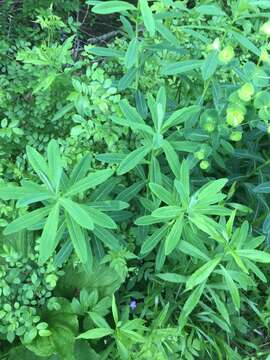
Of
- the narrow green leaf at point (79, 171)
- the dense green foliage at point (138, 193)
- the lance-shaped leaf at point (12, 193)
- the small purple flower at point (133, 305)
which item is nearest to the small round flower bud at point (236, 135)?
the dense green foliage at point (138, 193)

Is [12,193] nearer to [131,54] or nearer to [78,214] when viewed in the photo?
[78,214]

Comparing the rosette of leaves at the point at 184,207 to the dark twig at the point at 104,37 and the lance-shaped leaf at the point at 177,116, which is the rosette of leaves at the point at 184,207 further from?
the dark twig at the point at 104,37

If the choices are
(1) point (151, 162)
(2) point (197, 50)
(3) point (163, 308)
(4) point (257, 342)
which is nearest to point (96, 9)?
(1) point (151, 162)

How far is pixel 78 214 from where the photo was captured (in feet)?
4.37

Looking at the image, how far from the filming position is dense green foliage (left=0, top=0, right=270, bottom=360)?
1505 millimetres

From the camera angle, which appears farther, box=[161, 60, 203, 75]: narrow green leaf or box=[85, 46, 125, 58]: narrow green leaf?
box=[85, 46, 125, 58]: narrow green leaf

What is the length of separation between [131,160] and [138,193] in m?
0.43

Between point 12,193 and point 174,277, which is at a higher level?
point 12,193

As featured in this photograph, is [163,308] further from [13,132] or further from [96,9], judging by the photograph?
[96,9]

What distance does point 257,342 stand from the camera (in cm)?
224

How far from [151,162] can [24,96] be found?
758 millimetres

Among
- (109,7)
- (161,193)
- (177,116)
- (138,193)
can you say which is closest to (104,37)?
(138,193)

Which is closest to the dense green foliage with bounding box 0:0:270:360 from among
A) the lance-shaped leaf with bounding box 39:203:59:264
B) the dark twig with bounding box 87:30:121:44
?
the lance-shaped leaf with bounding box 39:203:59:264

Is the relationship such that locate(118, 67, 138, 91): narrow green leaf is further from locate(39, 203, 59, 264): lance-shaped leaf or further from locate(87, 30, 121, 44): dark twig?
locate(87, 30, 121, 44): dark twig
